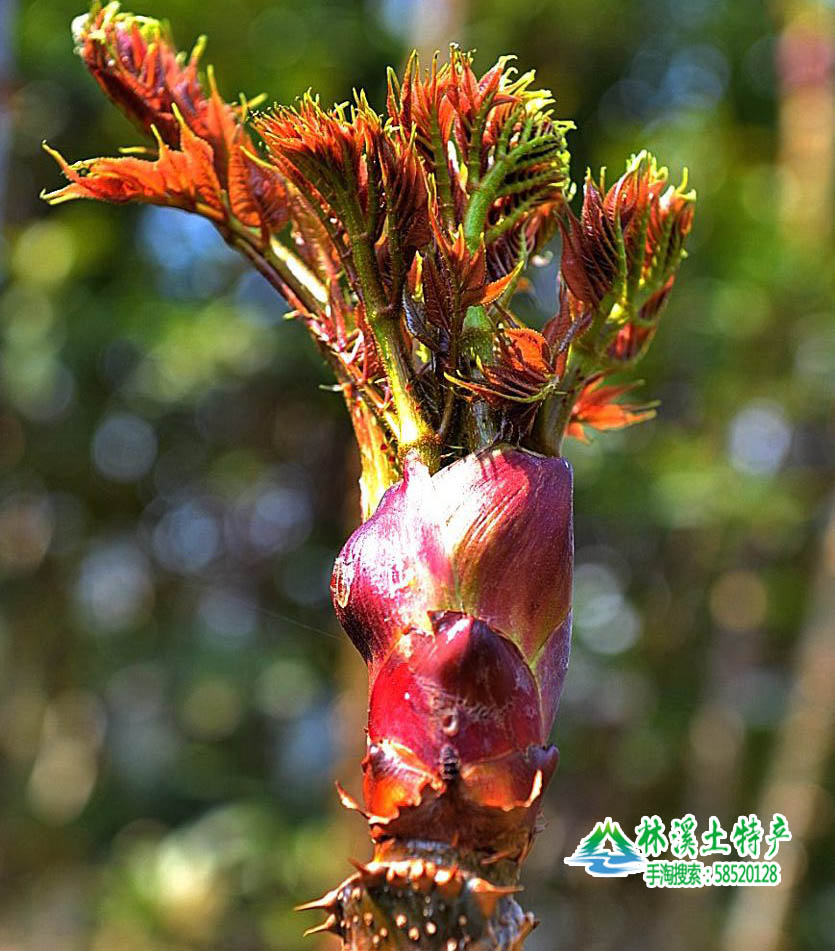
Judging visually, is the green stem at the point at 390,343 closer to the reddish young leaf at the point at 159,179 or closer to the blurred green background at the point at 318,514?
the reddish young leaf at the point at 159,179

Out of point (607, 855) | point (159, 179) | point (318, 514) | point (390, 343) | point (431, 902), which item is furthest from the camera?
point (318, 514)

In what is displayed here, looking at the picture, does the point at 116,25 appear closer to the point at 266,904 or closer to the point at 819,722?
the point at 819,722

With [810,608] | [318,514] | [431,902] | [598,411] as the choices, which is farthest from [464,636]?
[318,514]

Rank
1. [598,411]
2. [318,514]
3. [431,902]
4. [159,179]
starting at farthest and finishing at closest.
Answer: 1. [318,514]
2. [598,411]
3. [159,179]
4. [431,902]

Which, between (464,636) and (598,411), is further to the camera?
(598,411)

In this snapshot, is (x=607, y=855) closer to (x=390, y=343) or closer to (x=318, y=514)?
(x=390, y=343)

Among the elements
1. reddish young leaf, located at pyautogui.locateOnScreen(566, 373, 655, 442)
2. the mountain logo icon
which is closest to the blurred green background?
the mountain logo icon

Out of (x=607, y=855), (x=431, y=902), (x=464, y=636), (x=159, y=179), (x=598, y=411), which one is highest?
(x=159, y=179)

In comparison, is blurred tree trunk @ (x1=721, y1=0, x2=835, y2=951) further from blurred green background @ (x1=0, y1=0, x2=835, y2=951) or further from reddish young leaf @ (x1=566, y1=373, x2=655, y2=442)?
reddish young leaf @ (x1=566, y1=373, x2=655, y2=442)
